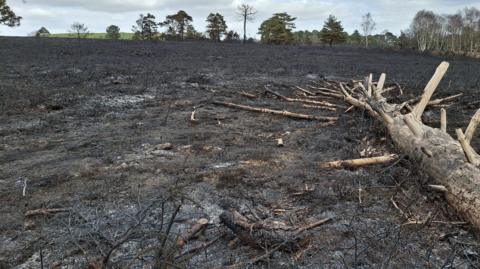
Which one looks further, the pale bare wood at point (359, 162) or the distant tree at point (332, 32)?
the distant tree at point (332, 32)

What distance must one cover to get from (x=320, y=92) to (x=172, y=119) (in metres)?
4.53

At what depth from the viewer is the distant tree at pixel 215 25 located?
46.7 metres

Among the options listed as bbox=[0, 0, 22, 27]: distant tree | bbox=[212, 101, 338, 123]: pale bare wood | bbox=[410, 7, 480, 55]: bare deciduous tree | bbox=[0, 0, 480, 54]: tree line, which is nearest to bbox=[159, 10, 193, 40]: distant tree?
bbox=[0, 0, 480, 54]: tree line

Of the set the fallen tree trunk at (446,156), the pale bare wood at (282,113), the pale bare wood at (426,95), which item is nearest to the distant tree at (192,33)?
the pale bare wood at (282,113)

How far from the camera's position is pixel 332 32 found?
149ft

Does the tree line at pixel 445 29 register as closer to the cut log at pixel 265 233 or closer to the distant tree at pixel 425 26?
the distant tree at pixel 425 26

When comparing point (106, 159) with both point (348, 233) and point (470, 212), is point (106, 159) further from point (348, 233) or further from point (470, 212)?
point (470, 212)

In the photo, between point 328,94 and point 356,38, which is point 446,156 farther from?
point 356,38

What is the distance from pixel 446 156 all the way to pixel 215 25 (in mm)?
44958

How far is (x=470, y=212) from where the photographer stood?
11.5ft

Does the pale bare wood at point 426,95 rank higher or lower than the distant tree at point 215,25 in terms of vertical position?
lower

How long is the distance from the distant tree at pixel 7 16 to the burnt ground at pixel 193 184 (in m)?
27.9

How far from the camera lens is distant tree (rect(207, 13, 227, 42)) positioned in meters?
46.7

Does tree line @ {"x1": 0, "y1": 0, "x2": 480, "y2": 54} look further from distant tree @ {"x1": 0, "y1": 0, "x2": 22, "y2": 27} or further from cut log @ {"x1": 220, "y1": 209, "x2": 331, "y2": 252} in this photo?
cut log @ {"x1": 220, "y1": 209, "x2": 331, "y2": 252}
